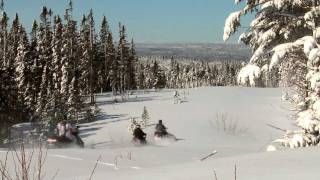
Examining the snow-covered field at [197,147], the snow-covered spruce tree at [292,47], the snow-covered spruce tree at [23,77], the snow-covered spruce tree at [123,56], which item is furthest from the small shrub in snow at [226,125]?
the snow-covered spruce tree at [123,56]

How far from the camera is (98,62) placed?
88750mm

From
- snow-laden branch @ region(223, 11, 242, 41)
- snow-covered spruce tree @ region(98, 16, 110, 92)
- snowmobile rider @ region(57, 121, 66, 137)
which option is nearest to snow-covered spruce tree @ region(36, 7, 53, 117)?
snow-covered spruce tree @ region(98, 16, 110, 92)

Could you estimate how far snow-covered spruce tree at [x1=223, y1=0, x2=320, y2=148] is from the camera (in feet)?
41.5

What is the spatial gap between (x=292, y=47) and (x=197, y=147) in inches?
222

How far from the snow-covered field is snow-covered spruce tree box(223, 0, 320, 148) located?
2.17 metres

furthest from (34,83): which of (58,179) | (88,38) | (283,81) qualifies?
(58,179)

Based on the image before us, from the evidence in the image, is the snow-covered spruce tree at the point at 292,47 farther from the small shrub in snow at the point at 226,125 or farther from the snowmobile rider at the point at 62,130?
the small shrub in snow at the point at 226,125

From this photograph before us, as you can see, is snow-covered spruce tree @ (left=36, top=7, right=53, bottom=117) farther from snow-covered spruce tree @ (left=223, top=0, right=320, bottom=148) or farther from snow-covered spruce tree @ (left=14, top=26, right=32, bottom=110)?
snow-covered spruce tree @ (left=223, top=0, right=320, bottom=148)

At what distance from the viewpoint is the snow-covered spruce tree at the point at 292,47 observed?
12664 millimetres

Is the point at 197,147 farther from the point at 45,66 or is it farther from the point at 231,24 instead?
the point at 45,66

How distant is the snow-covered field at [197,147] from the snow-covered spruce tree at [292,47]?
217 cm

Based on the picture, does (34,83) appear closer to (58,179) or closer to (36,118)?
(36,118)

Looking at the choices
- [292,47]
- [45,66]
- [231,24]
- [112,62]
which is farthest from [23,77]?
[292,47]

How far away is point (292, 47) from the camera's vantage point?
12906 mm
